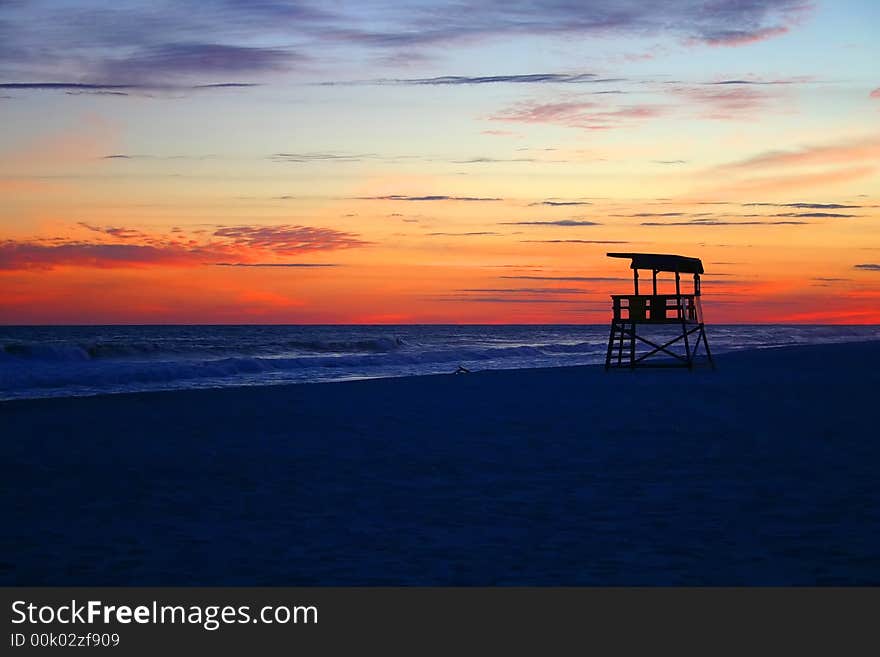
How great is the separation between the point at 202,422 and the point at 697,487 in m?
8.99

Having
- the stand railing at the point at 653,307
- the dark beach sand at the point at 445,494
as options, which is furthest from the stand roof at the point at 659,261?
the dark beach sand at the point at 445,494

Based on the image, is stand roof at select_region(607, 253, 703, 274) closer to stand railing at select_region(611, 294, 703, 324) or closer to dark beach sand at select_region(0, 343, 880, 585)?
stand railing at select_region(611, 294, 703, 324)

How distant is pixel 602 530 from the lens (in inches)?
301

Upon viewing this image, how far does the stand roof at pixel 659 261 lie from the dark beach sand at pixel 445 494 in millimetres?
10120

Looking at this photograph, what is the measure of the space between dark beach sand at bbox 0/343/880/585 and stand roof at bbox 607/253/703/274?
10120 mm

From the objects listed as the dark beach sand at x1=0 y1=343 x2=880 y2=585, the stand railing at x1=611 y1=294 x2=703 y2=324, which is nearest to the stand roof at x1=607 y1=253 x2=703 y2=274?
the stand railing at x1=611 y1=294 x2=703 y2=324

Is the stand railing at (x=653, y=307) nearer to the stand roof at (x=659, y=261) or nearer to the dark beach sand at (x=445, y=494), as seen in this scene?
the stand roof at (x=659, y=261)

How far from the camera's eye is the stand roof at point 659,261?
91.7 feet

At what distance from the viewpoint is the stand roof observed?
28.0m

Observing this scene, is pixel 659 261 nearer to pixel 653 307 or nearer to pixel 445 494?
pixel 653 307

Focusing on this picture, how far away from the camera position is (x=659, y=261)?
28.5 m

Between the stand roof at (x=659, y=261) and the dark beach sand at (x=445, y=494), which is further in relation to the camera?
the stand roof at (x=659, y=261)

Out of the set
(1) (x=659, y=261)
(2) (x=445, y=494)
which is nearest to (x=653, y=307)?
(1) (x=659, y=261)
